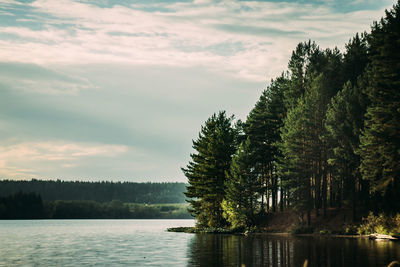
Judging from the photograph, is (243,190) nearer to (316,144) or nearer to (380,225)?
(316,144)

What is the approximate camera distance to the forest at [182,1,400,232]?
52469mm

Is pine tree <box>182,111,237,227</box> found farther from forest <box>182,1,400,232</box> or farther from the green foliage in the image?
the green foliage

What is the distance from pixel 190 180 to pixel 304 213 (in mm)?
23134

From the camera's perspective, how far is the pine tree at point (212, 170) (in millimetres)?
82812

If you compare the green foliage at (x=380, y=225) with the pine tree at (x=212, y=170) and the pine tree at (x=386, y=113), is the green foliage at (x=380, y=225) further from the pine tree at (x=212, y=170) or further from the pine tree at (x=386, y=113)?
the pine tree at (x=212, y=170)

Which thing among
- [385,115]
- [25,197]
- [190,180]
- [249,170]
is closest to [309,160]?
[249,170]

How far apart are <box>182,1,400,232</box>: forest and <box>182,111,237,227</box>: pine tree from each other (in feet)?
0.59

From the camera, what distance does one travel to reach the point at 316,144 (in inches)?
2616

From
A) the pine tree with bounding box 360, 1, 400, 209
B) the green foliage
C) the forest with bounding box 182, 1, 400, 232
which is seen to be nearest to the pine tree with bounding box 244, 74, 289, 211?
the forest with bounding box 182, 1, 400, 232

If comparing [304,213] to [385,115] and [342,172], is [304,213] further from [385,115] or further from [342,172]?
[385,115]

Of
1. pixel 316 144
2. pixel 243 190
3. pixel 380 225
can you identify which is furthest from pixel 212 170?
pixel 380 225

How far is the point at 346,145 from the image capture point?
6016 cm

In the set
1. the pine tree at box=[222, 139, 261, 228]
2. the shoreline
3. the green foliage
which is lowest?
the shoreline

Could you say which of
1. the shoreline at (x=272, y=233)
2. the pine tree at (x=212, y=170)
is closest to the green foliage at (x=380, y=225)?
the shoreline at (x=272, y=233)
